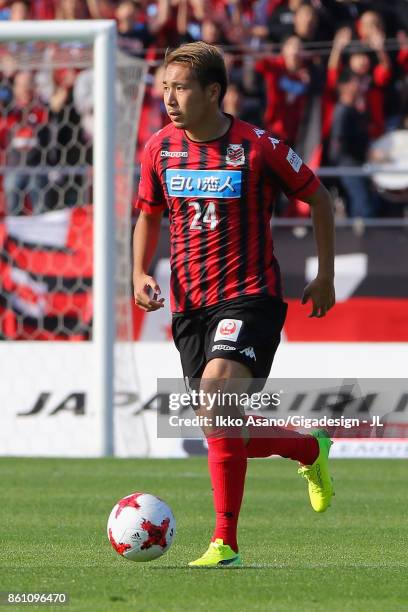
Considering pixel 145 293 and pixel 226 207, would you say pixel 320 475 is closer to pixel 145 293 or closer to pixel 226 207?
pixel 145 293

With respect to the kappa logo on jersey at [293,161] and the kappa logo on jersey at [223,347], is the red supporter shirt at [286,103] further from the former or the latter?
the kappa logo on jersey at [223,347]

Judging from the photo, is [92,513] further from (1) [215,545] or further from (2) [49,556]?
(1) [215,545]

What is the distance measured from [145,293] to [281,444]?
895 mm

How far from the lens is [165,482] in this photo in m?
9.09

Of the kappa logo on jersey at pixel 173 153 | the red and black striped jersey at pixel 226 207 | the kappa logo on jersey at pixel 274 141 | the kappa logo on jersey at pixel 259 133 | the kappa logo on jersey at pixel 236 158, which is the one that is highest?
the kappa logo on jersey at pixel 259 133

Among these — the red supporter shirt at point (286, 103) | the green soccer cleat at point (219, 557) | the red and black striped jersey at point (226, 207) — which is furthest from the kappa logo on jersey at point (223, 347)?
the red supporter shirt at point (286, 103)

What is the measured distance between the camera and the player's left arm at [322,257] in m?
5.48

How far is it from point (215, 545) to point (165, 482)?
3.90 m

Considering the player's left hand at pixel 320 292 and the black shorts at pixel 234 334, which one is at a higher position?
the player's left hand at pixel 320 292

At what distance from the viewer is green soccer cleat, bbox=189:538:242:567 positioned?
517 cm

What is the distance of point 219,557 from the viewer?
204 inches

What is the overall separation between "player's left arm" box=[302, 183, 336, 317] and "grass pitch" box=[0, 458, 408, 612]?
42.6 inches

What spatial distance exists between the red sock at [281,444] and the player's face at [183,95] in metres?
1.27

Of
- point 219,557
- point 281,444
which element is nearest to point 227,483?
point 219,557
